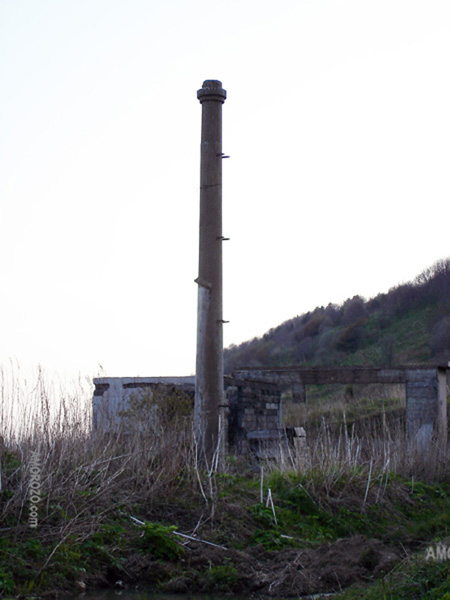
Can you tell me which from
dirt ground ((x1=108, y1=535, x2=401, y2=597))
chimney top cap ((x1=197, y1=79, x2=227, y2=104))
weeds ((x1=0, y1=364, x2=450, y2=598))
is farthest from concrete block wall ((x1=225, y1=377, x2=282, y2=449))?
dirt ground ((x1=108, y1=535, x2=401, y2=597))

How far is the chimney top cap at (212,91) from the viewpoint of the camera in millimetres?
9664

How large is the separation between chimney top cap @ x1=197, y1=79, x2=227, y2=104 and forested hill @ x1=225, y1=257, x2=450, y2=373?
974 inches

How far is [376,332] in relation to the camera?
4044 centimetres

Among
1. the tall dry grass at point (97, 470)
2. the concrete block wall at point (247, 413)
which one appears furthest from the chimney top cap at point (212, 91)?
the concrete block wall at point (247, 413)

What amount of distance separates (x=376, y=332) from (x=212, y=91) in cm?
3233

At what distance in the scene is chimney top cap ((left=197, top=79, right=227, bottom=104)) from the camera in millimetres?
9664

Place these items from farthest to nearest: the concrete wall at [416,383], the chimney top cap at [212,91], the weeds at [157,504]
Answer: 1. the concrete wall at [416,383]
2. the chimney top cap at [212,91]
3. the weeds at [157,504]

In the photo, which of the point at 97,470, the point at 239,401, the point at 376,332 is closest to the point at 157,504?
the point at 97,470

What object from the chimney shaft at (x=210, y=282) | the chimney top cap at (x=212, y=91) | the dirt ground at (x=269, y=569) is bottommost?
the dirt ground at (x=269, y=569)

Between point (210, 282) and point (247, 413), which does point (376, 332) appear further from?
point (210, 282)

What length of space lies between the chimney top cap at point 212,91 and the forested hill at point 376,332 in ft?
81.2

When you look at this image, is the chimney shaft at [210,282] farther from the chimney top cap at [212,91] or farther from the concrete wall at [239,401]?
the concrete wall at [239,401]

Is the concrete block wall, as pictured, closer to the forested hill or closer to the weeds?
the weeds

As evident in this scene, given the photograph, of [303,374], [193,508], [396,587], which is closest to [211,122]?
[193,508]
